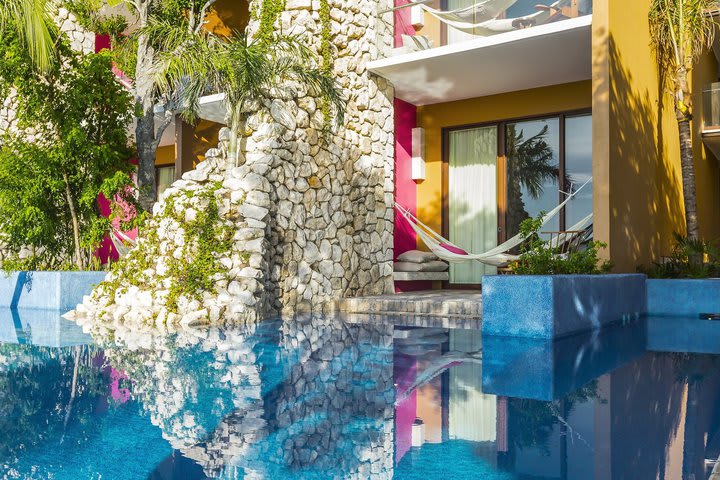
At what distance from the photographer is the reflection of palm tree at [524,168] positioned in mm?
8742

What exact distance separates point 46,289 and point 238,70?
3523 mm

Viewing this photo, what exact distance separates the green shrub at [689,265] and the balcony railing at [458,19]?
2876 mm

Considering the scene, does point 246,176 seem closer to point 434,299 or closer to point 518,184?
point 434,299

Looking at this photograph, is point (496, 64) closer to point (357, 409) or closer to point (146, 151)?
point (146, 151)

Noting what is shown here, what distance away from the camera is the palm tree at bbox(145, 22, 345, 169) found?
6.55m

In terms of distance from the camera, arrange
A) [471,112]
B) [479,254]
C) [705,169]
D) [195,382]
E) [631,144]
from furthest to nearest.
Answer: [705,169]
[471,112]
[479,254]
[631,144]
[195,382]

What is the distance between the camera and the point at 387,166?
328 inches

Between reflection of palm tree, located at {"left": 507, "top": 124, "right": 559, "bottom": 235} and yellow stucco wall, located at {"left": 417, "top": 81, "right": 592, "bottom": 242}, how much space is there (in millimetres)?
302

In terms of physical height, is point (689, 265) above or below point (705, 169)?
below

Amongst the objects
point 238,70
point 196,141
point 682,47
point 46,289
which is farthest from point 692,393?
point 196,141

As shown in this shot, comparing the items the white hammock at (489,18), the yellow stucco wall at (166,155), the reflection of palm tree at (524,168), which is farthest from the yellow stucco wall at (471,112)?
the yellow stucco wall at (166,155)

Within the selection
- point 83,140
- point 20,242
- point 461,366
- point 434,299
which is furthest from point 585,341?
point 20,242

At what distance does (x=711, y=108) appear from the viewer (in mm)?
10000

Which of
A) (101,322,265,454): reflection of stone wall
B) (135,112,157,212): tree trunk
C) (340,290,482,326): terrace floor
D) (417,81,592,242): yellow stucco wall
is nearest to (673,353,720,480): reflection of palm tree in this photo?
(101,322,265,454): reflection of stone wall
